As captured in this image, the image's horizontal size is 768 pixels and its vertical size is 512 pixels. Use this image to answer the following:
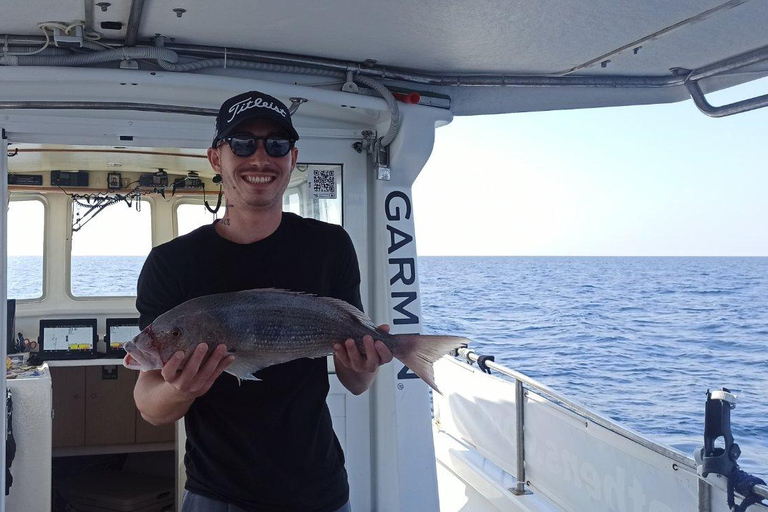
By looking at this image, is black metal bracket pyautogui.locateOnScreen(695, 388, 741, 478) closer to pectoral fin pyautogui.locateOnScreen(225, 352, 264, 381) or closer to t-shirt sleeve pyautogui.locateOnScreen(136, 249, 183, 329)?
pectoral fin pyautogui.locateOnScreen(225, 352, 264, 381)

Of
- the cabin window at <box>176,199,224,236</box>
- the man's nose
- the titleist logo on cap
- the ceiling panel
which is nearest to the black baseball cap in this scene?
the titleist logo on cap

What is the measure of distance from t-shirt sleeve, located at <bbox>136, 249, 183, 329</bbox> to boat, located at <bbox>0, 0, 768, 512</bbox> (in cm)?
156

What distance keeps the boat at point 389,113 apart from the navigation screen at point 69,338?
1.10ft

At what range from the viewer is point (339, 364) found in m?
2.82

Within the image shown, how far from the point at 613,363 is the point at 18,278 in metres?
18.6

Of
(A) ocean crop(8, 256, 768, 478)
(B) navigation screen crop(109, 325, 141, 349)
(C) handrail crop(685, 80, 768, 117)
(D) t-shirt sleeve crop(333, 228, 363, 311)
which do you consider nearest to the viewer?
(D) t-shirt sleeve crop(333, 228, 363, 311)

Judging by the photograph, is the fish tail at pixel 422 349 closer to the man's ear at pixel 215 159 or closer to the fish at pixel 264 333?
the fish at pixel 264 333

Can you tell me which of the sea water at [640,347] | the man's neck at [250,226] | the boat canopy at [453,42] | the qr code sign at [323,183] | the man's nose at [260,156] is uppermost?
the boat canopy at [453,42]

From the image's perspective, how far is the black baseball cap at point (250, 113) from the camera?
8.54ft

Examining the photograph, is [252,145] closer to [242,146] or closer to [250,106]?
[242,146]

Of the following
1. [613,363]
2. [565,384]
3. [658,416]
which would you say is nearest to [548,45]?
[658,416]

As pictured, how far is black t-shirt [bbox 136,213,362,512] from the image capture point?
2490 millimetres

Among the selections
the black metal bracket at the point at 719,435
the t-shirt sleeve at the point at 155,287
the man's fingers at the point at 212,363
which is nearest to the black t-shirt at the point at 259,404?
the t-shirt sleeve at the point at 155,287

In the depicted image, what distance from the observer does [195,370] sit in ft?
7.55
